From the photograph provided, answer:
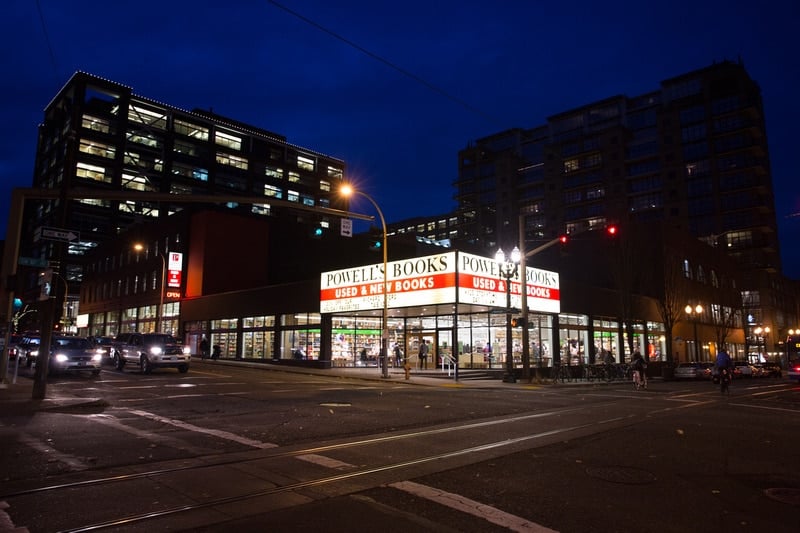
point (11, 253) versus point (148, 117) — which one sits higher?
point (148, 117)

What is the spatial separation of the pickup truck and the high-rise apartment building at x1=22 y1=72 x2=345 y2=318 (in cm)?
5280

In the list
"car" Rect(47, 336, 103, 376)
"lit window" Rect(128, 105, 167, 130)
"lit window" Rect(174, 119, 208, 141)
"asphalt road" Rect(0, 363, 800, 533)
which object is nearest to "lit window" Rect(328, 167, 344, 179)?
"lit window" Rect(174, 119, 208, 141)

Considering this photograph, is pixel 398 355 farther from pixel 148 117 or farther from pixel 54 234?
pixel 148 117

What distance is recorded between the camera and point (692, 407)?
52.9 ft

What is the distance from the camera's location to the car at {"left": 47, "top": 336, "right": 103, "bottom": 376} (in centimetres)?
2256

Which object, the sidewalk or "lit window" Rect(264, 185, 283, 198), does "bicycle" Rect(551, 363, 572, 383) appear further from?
"lit window" Rect(264, 185, 283, 198)

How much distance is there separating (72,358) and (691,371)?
3680cm

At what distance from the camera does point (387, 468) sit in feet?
24.5

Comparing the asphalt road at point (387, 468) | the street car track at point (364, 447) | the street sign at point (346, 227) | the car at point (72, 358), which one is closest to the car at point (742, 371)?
the asphalt road at point (387, 468)

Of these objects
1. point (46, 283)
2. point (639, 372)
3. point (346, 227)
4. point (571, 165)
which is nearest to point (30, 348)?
point (46, 283)

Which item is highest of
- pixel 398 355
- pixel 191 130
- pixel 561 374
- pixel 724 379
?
pixel 191 130

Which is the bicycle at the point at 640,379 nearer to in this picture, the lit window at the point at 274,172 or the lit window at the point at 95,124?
the lit window at the point at 274,172

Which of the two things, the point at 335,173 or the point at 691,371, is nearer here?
the point at 691,371

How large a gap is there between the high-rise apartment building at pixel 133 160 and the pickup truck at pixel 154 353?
52.8 m
